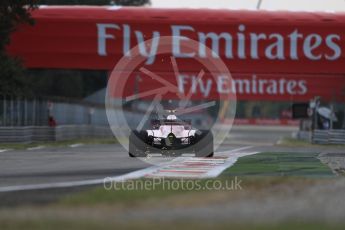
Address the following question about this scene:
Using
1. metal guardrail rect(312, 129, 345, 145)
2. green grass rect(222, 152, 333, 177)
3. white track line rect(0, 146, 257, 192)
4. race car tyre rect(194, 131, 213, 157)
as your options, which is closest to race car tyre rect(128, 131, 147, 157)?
white track line rect(0, 146, 257, 192)

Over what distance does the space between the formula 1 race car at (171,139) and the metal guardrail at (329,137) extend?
16458 millimetres

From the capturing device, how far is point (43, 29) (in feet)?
124

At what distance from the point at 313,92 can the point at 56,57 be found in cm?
1919

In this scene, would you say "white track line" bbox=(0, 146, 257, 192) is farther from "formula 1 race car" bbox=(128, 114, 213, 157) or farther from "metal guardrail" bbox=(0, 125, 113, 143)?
"metal guardrail" bbox=(0, 125, 113, 143)

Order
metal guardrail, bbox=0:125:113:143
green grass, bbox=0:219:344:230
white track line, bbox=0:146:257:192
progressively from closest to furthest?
1. green grass, bbox=0:219:344:230
2. white track line, bbox=0:146:257:192
3. metal guardrail, bbox=0:125:113:143

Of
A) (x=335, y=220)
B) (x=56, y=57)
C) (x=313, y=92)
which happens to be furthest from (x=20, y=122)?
(x=335, y=220)

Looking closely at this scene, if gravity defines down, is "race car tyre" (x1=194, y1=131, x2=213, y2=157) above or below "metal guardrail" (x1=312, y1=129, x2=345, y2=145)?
above

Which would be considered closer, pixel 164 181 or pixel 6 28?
pixel 164 181

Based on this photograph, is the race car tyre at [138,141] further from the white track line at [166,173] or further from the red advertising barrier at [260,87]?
the red advertising barrier at [260,87]

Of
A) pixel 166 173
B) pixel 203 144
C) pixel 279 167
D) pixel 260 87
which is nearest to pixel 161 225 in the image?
pixel 166 173

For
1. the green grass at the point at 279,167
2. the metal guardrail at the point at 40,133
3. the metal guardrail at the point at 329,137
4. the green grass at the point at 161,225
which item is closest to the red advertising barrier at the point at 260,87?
the metal guardrail at the point at 40,133

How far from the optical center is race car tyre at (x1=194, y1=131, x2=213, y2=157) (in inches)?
812

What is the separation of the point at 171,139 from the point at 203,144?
1030 millimetres

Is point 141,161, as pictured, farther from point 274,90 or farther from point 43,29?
point 274,90
